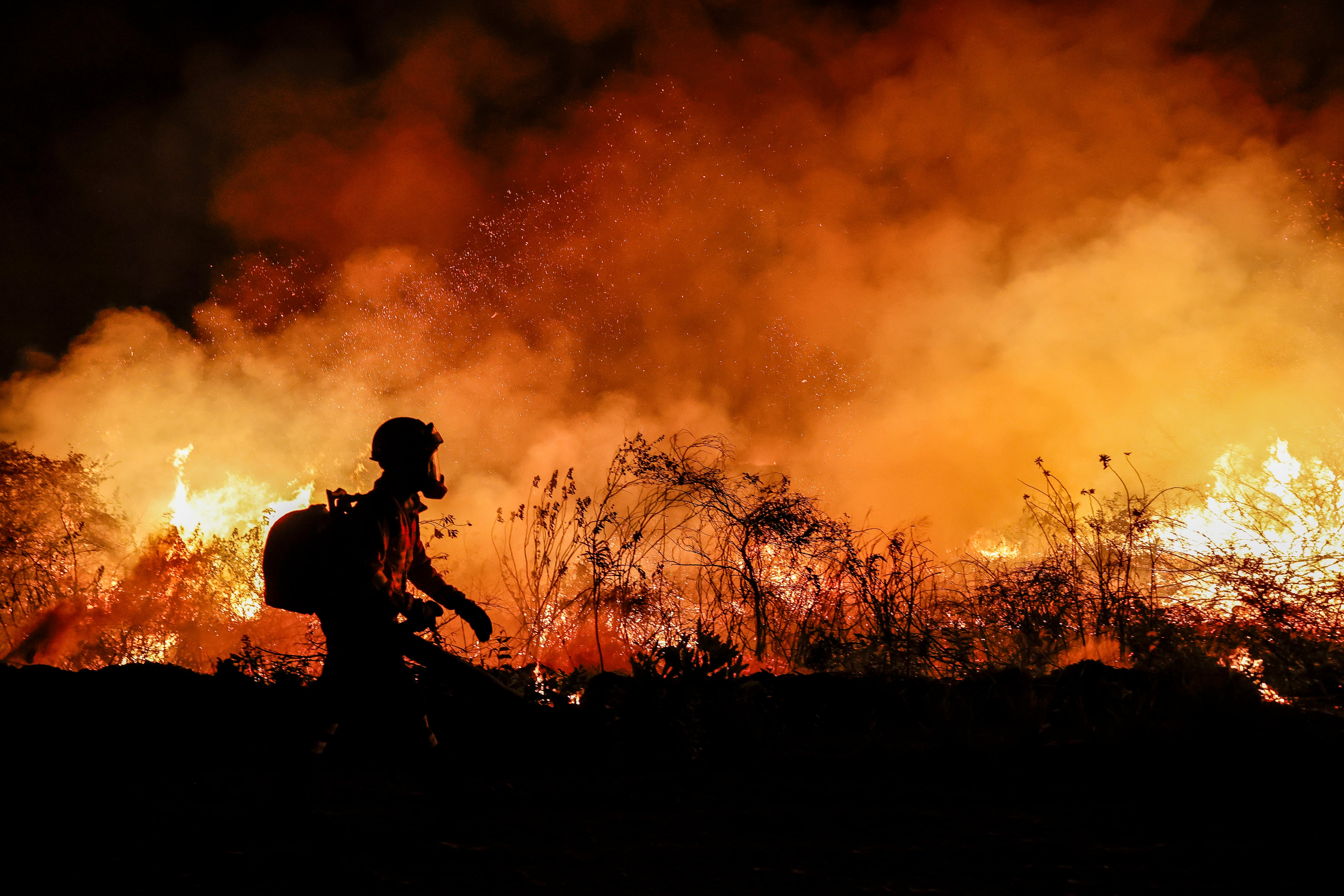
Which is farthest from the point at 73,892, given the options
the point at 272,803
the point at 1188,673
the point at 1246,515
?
the point at 1246,515

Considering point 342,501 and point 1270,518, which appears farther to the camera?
point 1270,518

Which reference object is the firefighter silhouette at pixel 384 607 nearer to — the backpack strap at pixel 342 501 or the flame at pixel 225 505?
the backpack strap at pixel 342 501

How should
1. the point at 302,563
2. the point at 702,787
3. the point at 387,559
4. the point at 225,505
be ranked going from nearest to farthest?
the point at 302,563 < the point at 387,559 < the point at 702,787 < the point at 225,505

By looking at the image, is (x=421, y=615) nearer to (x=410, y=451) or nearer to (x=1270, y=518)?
(x=410, y=451)

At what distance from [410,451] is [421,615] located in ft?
2.17

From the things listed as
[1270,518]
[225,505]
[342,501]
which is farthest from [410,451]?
[225,505]

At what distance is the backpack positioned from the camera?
9.68ft

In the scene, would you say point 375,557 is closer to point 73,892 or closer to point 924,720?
point 73,892

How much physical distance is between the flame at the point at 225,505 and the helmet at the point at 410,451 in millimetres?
10152

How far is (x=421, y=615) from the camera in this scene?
3.00 metres

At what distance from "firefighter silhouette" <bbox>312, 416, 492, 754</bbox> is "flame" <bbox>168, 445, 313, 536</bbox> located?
10190mm

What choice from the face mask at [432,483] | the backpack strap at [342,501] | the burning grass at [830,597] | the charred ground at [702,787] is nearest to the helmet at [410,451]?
the face mask at [432,483]

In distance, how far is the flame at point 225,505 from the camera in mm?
12648

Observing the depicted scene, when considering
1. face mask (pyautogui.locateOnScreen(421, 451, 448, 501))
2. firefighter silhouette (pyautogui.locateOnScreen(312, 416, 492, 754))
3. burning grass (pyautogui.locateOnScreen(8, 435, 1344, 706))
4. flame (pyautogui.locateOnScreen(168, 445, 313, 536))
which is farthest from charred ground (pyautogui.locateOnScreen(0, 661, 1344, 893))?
flame (pyautogui.locateOnScreen(168, 445, 313, 536))
